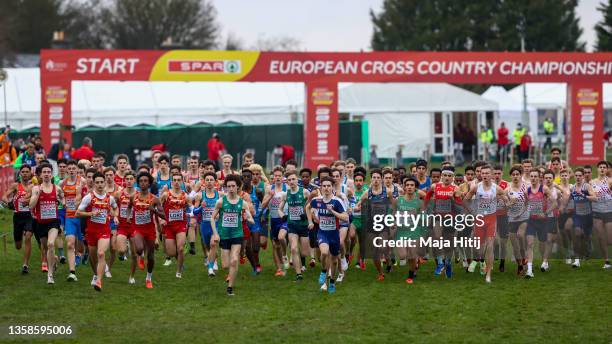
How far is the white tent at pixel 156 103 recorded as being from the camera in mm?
41125

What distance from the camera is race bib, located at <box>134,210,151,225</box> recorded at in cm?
1572

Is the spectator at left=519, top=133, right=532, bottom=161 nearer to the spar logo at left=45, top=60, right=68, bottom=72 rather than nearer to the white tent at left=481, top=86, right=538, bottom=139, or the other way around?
the white tent at left=481, top=86, right=538, bottom=139

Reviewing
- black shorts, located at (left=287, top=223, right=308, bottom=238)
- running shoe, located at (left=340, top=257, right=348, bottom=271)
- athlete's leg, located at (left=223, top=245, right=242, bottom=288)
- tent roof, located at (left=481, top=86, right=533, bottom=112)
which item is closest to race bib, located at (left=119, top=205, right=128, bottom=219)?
athlete's leg, located at (left=223, top=245, right=242, bottom=288)

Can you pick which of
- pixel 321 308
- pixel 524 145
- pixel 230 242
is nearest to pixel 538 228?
pixel 321 308

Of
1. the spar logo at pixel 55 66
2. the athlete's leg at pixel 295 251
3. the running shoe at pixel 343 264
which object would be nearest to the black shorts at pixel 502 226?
the running shoe at pixel 343 264

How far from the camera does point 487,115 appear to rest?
4838cm

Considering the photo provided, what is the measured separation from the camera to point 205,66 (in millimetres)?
34281

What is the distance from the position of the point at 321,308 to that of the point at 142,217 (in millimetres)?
3456

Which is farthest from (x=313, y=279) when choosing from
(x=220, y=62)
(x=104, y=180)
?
(x=220, y=62)

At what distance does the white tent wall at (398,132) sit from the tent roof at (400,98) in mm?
303

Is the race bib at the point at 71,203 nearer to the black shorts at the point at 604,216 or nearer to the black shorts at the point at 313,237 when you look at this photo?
the black shorts at the point at 313,237

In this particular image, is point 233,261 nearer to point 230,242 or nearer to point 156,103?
point 230,242

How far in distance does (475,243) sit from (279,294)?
3.54 meters

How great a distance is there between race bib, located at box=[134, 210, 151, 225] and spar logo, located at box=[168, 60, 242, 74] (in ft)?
61.5
